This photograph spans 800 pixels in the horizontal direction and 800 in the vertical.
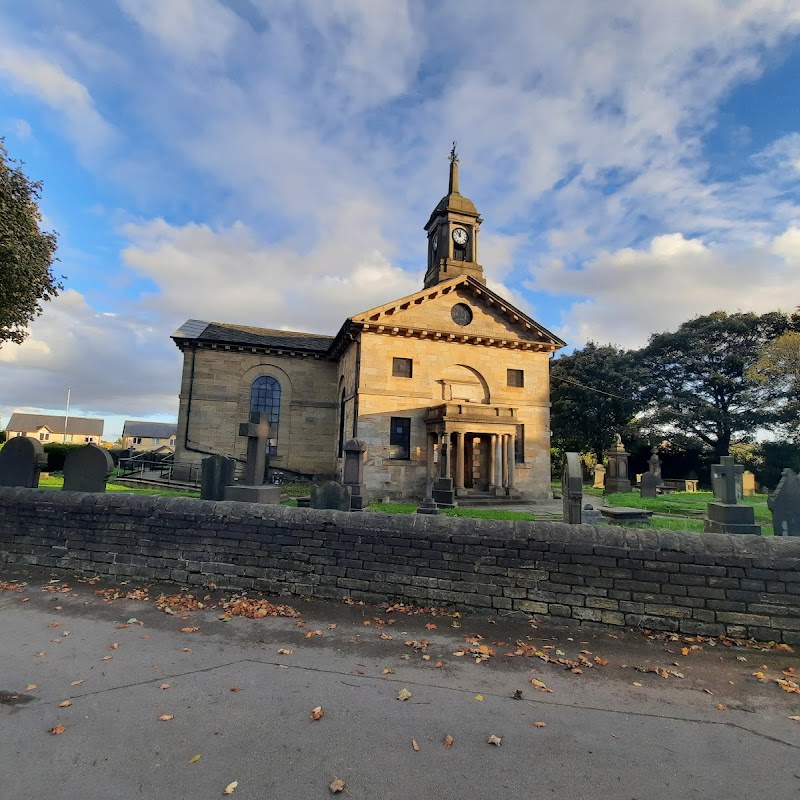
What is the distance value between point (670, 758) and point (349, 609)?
12.9 feet

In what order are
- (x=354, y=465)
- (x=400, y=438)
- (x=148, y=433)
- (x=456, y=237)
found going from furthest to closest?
1. (x=148, y=433)
2. (x=456, y=237)
3. (x=400, y=438)
4. (x=354, y=465)

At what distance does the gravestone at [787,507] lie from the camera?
7684mm

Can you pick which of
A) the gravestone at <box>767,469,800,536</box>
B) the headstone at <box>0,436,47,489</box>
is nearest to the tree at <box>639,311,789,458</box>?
the gravestone at <box>767,469,800,536</box>

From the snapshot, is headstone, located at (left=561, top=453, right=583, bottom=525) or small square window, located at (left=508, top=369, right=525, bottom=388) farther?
small square window, located at (left=508, top=369, right=525, bottom=388)

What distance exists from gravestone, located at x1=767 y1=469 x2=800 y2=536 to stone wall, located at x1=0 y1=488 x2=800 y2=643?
114 inches

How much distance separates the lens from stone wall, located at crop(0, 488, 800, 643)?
17.8 ft

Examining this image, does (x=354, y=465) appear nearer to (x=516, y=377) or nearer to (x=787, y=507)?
(x=787, y=507)

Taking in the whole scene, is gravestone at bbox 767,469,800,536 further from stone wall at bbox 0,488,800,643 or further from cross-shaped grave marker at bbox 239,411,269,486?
cross-shaped grave marker at bbox 239,411,269,486

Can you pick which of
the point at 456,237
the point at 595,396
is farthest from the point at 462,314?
the point at 595,396

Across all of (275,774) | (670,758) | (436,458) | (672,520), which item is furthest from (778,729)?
(436,458)

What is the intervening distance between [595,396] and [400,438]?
906 inches

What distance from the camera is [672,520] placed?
41.3 ft

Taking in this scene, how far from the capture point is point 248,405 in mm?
25359

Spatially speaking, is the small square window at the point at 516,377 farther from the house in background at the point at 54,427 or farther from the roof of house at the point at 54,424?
the roof of house at the point at 54,424
